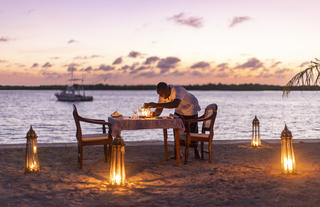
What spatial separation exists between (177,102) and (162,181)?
5.22 ft

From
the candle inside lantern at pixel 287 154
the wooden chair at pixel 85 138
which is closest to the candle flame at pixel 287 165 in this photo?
the candle inside lantern at pixel 287 154

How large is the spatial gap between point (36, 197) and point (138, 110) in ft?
7.88

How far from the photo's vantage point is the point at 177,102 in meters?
6.39

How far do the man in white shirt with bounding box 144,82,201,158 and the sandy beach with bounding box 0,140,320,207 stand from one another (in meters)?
0.87

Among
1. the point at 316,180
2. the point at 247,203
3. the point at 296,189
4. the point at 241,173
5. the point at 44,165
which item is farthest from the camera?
the point at 44,165

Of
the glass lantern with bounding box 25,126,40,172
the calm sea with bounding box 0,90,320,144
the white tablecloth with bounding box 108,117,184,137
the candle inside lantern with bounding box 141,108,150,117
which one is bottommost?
the calm sea with bounding box 0,90,320,144

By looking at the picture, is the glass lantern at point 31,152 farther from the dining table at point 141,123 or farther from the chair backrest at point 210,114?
the chair backrest at point 210,114

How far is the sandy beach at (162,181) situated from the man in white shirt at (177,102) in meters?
0.87

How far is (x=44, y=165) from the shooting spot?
6.32 metres

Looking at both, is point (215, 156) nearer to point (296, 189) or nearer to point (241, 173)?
point (241, 173)

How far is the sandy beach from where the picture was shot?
433 cm

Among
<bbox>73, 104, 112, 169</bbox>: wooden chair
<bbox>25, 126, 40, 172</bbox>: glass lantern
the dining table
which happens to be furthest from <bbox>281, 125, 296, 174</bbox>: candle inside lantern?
<bbox>25, 126, 40, 172</bbox>: glass lantern

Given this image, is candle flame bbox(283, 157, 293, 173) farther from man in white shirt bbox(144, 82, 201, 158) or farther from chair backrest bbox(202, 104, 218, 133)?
man in white shirt bbox(144, 82, 201, 158)

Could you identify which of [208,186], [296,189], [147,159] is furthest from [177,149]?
[296,189]
